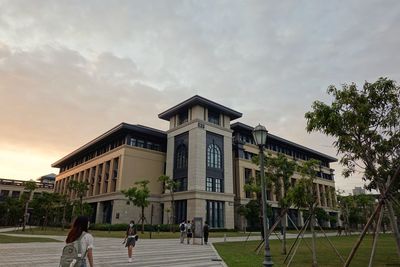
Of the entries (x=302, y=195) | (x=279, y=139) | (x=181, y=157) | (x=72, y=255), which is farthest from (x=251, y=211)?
(x=72, y=255)

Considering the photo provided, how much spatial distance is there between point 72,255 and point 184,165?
43228 mm

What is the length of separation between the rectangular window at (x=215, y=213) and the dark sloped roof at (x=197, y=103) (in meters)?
14.9

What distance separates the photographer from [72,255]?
492 cm

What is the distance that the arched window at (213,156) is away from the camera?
4756 cm

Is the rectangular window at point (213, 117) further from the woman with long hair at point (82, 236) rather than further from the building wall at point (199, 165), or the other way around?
the woman with long hair at point (82, 236)

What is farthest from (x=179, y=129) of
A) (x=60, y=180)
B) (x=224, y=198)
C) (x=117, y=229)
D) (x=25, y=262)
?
(x=60, y=180)

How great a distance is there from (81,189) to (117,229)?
1112 centimetres

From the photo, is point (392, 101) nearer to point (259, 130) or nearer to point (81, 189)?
point (259, 130)

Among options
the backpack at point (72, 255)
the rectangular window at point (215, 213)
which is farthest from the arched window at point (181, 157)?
the backpack at point (72, 255)

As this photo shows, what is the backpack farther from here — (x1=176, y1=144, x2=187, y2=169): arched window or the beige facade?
the beige facade

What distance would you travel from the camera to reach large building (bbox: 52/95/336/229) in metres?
45.7

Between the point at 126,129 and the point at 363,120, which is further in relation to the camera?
the point at 126,129

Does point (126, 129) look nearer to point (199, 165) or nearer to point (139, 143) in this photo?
point (139, 143)

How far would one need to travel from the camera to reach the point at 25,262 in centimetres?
1214
